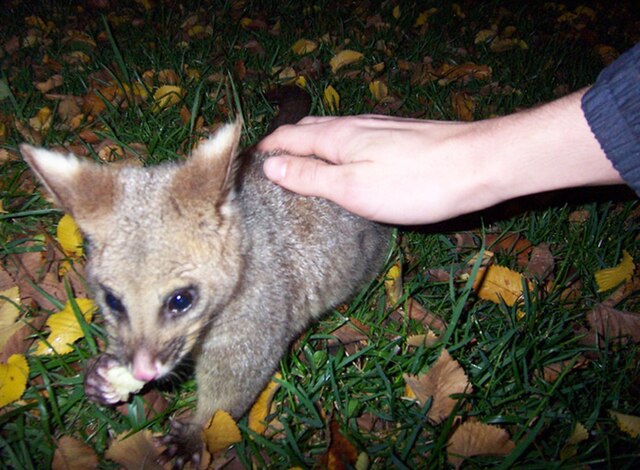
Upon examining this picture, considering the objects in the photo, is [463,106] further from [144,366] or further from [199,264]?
[144,366]

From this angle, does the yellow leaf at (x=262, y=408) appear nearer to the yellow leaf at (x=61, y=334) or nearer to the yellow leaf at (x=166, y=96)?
the yellow leaf at (x=61, y=334)

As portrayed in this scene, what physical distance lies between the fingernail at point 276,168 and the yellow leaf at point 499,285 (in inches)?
64.5

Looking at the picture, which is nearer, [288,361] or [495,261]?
[288,361]

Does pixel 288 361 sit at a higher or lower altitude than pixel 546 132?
lower

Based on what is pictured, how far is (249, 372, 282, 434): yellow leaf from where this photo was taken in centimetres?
271

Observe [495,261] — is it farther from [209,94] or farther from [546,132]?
[209,94]

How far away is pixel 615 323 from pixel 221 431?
273 centimetres

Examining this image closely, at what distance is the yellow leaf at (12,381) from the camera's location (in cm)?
253

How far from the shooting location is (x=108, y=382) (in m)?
2.50

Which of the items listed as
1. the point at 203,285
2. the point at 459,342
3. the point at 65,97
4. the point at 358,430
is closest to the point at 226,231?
the point at 203,285

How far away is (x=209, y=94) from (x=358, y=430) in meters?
4.19

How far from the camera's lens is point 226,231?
2.39 meters

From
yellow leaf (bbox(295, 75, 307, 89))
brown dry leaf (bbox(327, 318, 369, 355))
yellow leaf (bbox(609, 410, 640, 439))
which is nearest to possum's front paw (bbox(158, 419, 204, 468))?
brown dry leaf (bbox(327, 318, 369, 355))

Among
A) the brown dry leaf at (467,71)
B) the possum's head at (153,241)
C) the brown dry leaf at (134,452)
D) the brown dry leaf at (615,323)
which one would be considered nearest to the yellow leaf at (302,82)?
the brown dry leaf at (467,71)
